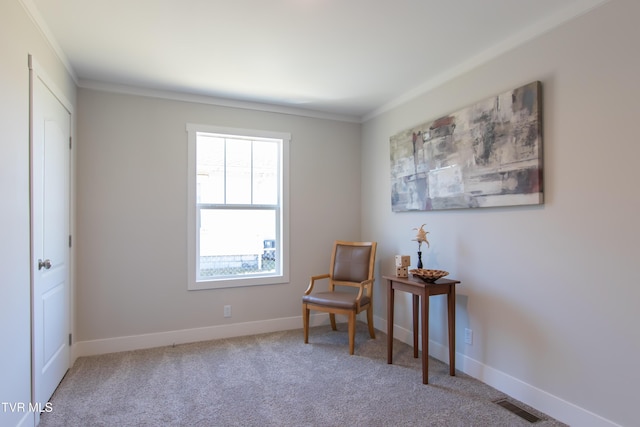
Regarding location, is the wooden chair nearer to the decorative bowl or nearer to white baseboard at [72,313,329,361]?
white baseboard at [72,313,329,361]

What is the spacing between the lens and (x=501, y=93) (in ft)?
8.22

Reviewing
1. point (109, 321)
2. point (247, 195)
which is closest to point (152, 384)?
point (109, 321)

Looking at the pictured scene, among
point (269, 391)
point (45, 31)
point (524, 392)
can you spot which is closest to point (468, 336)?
point (524, 392)

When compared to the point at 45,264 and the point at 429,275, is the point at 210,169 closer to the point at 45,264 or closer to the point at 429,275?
→ the point at 45,264

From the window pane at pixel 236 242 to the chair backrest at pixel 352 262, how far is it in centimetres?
71

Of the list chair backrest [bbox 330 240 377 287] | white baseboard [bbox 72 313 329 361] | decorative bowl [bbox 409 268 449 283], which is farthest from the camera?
chair backrest [bbox 330 240 377 287]

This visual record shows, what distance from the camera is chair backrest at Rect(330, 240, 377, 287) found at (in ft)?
12.3

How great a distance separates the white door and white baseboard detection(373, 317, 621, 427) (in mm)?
2898

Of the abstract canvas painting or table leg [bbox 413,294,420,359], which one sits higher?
the abstract canvas painting

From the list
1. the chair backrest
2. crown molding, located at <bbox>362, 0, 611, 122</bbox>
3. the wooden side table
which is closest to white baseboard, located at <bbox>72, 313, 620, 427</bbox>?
the wooden side table

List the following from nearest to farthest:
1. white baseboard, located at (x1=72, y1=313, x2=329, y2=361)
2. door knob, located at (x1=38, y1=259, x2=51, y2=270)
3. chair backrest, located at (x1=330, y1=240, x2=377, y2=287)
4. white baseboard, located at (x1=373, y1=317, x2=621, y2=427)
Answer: white baseboard, located at (x1=373, y1=317, x2=621, y2=427)
door knob, located at (x1=38, y1=259, x2=51, y2=270)
white baseboard, located at (x1=72, y1=313, x2=329, y2=361)
chair backrest, located at (x1=330, y1=240, x2=377, y2=287)

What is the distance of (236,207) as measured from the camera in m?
3.83

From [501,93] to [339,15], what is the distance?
49.3 inches

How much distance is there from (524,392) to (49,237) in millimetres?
3376
